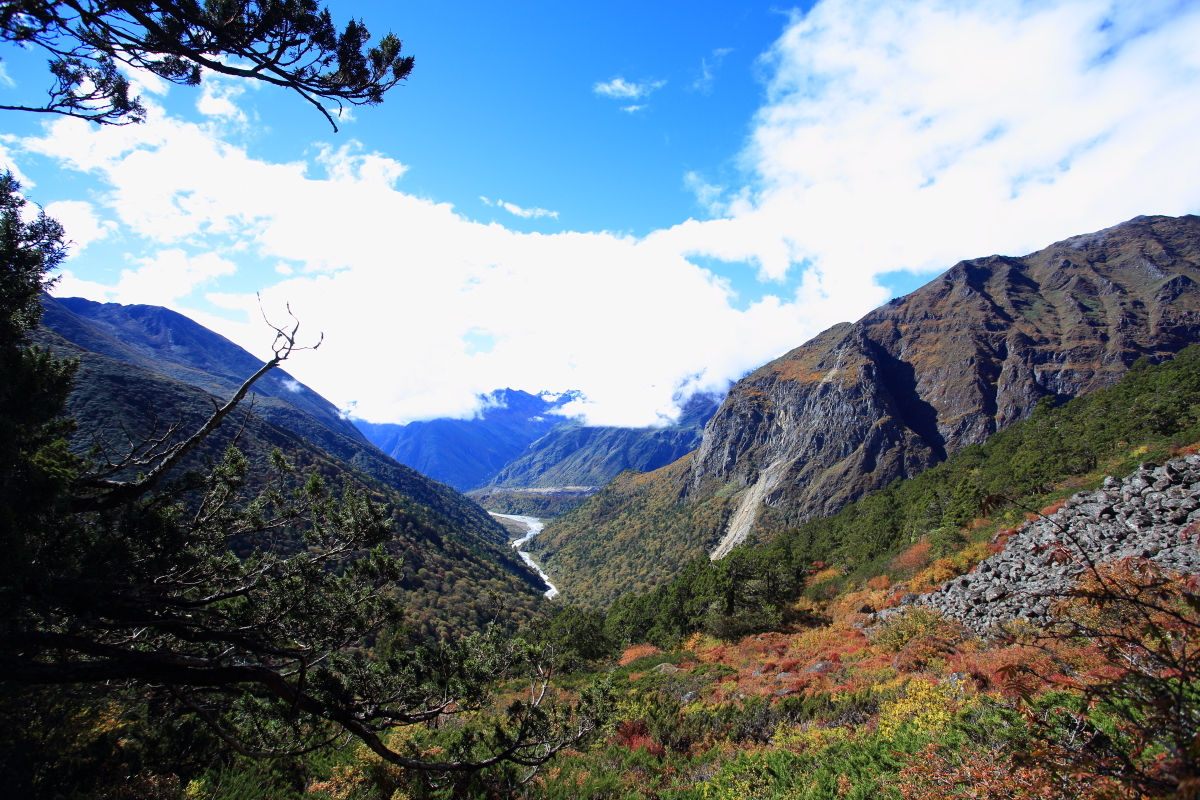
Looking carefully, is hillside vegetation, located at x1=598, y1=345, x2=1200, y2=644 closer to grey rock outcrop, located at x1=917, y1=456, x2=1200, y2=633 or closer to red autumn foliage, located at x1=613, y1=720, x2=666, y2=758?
grey rock outcrop, located at x1=917, y1=456, x2=1200, y2=633

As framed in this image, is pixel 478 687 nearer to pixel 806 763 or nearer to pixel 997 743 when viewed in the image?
pixel 806 763

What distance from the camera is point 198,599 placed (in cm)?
834

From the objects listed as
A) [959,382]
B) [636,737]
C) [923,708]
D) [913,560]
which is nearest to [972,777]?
[923,708]

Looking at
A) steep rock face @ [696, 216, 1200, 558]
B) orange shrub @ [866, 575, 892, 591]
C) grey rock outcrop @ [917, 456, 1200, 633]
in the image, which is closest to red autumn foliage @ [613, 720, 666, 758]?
grey rock outcrop @ [917, 456, 1200, 633]

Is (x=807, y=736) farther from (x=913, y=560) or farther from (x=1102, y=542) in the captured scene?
(x=913, y=560)

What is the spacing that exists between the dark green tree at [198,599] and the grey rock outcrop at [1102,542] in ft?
54.4

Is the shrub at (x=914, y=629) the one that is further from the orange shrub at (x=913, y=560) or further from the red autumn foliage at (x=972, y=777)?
the orange shrub at (x=913, y=560)

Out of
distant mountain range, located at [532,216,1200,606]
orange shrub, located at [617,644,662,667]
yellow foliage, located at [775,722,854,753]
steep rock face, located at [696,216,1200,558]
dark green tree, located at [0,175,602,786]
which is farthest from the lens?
steep rock face, located at [696,216,1200,558]

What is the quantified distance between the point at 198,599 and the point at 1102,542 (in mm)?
28402

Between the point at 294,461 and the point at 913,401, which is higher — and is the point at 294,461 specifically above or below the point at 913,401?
above

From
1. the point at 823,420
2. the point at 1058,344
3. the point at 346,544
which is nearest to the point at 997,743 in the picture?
the point at 346,544

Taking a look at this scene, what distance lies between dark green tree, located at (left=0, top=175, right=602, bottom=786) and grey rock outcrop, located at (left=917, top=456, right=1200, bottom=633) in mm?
16583

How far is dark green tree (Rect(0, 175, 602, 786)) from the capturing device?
579 centimetres

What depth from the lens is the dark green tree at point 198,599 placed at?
579 cm
